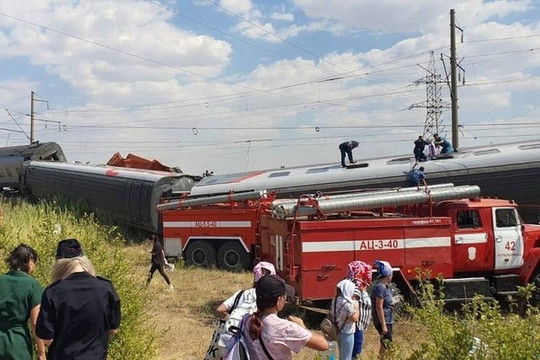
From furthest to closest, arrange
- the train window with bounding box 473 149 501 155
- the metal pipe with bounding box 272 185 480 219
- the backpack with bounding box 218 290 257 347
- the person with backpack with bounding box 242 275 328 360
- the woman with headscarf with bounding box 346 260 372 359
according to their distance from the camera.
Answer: the train window with bounding box 473 149 501 155 → the metal pipe with bounding box 272 185 480 219 → the woman with headscarf with bounding box 346 260 372 359 → the backpack with bounding box 218 290 257 347 → the person with backpack with bounding box 242 275 328 360

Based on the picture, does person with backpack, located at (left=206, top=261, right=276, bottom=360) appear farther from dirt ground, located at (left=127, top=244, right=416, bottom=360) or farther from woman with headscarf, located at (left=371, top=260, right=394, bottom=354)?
woman with headscarf, located at (left=371, top=260, right=394, bottom=354)

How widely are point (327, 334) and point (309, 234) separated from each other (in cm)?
325

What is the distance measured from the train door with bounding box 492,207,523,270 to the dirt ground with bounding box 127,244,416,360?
8.12 feet

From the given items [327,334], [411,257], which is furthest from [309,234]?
[327,334]

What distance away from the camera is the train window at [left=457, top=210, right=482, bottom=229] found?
10.5 meters

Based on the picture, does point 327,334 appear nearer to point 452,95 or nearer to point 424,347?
point 424,347

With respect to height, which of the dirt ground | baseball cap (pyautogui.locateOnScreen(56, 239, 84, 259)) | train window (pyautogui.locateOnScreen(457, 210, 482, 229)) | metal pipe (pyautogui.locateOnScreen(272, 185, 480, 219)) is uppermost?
baseball cap (pyautogui.locateOnScreen(56, 239, 84, 259))

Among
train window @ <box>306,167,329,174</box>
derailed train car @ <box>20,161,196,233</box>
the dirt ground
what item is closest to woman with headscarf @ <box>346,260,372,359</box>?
the dirt ground

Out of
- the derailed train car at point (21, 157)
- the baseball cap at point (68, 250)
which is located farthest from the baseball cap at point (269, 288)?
the derailed train car at point (21, 157)

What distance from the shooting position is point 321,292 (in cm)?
962

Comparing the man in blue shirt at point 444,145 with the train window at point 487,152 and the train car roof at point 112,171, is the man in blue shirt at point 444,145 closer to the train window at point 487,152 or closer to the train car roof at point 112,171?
the train window at point 487,152

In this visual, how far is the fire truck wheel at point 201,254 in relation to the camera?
16.3m

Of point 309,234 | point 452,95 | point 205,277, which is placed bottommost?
point 205,277

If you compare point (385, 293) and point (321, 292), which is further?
point (321, 292)
